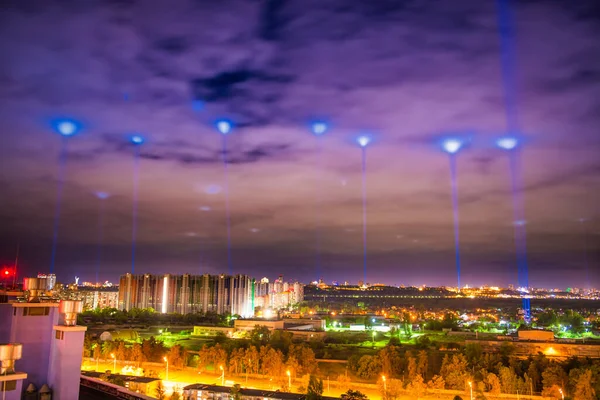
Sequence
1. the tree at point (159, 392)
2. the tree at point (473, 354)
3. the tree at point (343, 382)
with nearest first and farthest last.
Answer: the tree at point (159, 392) < the tree at point (343, 382) < the tree at point (473, 354)

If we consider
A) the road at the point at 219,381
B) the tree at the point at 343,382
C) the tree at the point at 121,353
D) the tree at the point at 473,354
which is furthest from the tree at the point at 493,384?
the tree at the point at 121,353

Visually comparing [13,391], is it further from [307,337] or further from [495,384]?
[307,337]

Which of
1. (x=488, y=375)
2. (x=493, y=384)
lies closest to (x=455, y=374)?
(x=488, y=375)

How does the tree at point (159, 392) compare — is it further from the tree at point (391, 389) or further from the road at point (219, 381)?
the tree at point (391, 389)

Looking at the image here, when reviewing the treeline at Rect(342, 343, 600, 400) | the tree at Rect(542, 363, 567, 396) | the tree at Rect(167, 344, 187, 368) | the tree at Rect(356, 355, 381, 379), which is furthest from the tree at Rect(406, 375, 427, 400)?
the tree at Rect(167, 344, 187, 368)

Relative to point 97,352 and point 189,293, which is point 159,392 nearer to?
point 97,352

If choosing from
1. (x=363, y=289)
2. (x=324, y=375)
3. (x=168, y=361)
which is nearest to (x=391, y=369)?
(x=324, y=375)
